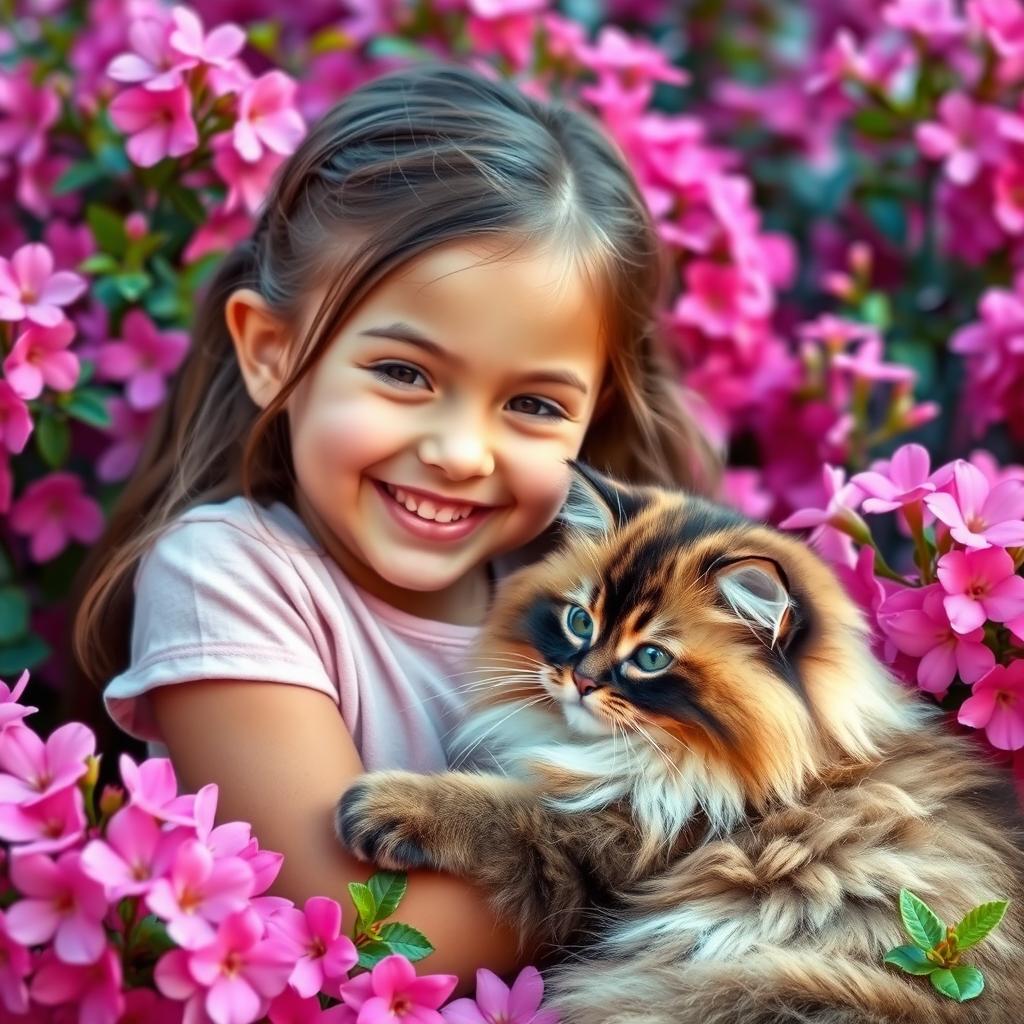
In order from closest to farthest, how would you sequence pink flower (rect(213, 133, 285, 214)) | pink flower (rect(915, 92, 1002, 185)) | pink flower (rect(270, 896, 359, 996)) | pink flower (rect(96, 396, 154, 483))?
pink flower (rect(270, 896, 359, 996)) < pink flower (rect(213, 133, 285, 214)) < pink flower (rect(96, 396, 154, 483)) < pink flower (rect(915, 92, 1002, 185))

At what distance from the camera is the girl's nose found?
171 centimetres

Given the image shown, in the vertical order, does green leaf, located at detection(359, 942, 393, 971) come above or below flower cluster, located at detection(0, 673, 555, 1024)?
below

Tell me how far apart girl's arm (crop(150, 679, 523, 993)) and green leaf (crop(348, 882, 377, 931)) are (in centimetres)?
9

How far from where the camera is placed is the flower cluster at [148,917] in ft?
3.99

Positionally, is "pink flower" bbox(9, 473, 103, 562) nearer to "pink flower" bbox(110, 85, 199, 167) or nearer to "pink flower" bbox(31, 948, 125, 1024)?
"pink flower" bbox(110, 85, 199, 167)

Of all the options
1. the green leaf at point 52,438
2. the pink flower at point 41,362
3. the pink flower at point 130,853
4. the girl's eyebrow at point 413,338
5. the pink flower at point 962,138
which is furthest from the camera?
the pink flower at point 962,138

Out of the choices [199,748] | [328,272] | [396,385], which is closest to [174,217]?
[328,272]

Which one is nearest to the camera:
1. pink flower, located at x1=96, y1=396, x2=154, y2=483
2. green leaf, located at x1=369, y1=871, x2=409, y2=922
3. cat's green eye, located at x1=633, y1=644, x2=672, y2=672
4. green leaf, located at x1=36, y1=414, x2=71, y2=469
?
green leaf, located at x1=369, y1=871, x2=409, y2=922

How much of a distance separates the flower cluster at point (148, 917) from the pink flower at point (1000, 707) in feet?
2.44

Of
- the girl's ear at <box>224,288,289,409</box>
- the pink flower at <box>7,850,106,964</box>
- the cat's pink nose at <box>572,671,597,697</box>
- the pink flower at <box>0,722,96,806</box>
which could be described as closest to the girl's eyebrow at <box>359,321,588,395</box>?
the girl's ear at <box>224,288,289,409</box>

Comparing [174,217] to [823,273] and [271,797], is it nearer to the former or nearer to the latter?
[271,797]

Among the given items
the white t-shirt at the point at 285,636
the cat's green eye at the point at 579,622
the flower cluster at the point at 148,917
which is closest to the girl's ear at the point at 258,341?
the white t-shirt at the point at 285,636

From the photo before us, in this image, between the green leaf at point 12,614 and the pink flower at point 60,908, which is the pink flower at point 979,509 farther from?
the green leaf at point 12,614

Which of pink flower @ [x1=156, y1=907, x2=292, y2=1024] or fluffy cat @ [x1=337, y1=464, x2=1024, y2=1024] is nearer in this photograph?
pink flower @ [x1=156, y1=907, x2=292, y2=1024]
